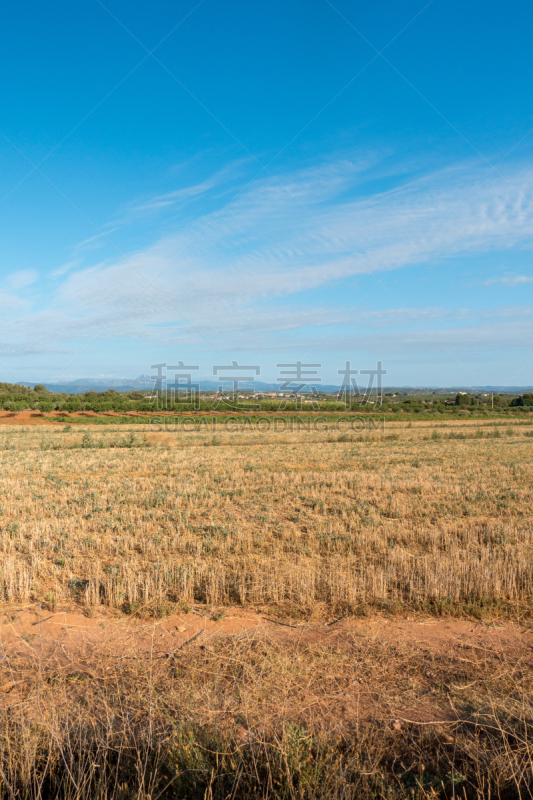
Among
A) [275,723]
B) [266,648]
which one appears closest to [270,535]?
[266,648]

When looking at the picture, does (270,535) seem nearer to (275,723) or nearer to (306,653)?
(306,653)

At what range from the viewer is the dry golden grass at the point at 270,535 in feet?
23.1

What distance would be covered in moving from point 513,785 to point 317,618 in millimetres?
3258

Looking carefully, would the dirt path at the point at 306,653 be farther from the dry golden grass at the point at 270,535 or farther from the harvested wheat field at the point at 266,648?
the dry golden grass at the point at 270,535

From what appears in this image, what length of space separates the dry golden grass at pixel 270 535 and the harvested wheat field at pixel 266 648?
6 cm

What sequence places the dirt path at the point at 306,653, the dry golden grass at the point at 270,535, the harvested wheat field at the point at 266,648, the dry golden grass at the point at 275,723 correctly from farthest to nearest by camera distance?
the dry golden grass at the point at 270,535 < the dirt path at the point at 306,653 < the harvested wheat field at the point at 266,648 < the dry golden grass at the point at 275,723

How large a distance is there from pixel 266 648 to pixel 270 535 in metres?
4.98

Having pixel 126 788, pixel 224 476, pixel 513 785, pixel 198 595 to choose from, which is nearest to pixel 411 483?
pixel 224 476

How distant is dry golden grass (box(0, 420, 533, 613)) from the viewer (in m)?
7.03

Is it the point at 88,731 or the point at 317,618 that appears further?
the point at 317,618

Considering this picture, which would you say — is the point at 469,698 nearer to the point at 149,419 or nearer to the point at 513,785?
the point at 513,785

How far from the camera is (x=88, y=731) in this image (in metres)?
3.67

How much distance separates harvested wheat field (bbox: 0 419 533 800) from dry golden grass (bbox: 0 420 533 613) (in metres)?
0.06

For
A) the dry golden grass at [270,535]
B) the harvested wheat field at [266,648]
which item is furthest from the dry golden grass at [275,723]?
the dry golden grass at [270,535]
